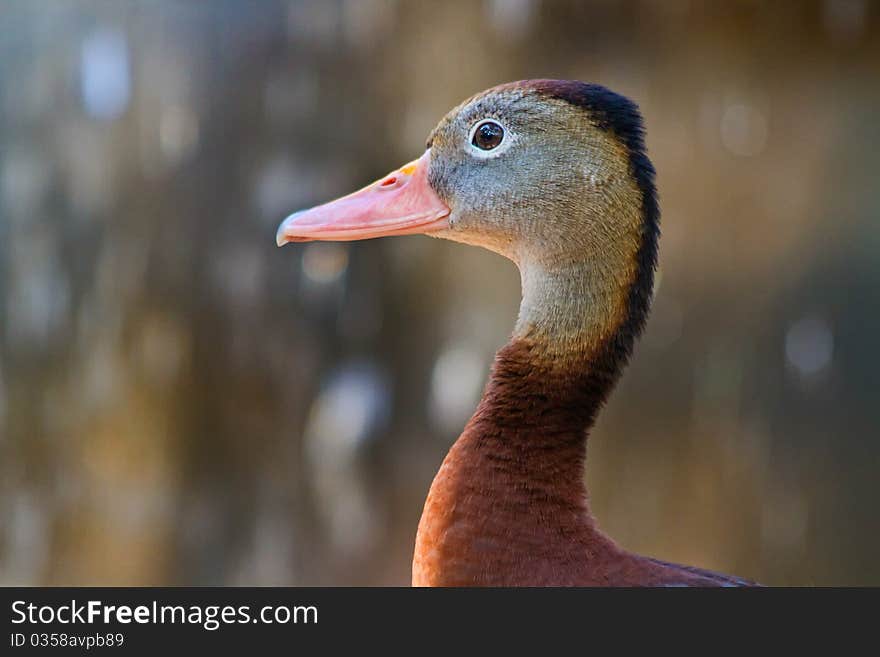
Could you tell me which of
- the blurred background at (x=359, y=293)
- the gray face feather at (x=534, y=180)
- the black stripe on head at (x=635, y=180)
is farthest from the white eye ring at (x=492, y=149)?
the blurred background at (x=359, y=293)

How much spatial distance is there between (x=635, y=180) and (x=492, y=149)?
0.21m

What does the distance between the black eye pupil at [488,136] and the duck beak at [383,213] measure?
3.4 inches

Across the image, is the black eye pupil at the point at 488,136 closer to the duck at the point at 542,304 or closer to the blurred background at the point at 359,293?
the duck at the point at 542,304

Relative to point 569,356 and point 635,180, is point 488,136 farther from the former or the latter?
point 569,356

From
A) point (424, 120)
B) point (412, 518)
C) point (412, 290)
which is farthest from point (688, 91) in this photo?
point (412, 518)

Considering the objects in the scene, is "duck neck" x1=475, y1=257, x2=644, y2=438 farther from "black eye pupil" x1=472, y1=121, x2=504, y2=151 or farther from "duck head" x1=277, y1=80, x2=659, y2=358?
"black eye pupil" x1=472, y1=121, x2=504, y2=151

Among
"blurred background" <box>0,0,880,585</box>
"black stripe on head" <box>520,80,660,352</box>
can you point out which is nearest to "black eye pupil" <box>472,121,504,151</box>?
"black stripe on head" <box>520,80,660,352</box>

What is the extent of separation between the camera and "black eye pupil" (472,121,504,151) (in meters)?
1.42

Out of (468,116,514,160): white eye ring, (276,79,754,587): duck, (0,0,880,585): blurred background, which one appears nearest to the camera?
(276,79,754,587): duck

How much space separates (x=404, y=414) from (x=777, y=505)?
966 mm

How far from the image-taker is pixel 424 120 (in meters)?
2.55

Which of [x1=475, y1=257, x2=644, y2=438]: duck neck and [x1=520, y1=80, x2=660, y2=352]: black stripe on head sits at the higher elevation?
[x1=520, y1=80, x2=660, y2=352]: black stripe on head

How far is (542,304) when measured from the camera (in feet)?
4.39
